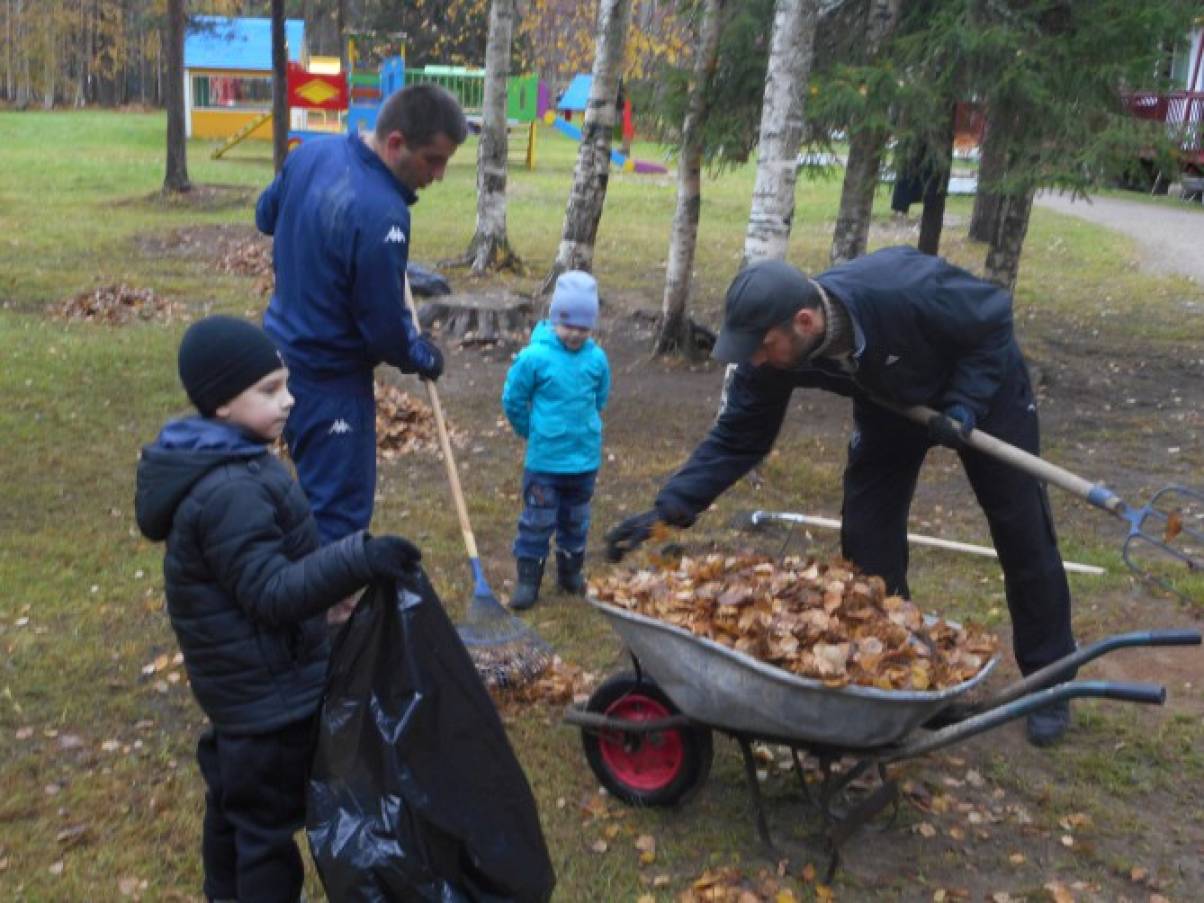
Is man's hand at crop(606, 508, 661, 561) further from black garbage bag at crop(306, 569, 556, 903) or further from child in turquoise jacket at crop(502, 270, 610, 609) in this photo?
child in turquoise jacket at crop(502, 270, 610, 609)

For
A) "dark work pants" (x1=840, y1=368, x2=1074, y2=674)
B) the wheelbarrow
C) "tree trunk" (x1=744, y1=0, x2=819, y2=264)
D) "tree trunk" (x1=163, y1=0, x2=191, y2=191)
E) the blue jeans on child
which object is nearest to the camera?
the wheelbarrow

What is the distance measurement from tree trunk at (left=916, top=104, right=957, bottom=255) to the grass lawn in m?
1.49

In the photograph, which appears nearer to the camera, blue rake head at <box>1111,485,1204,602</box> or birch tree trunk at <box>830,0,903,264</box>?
blue rake head at <box>1111,485,1204,602</box>

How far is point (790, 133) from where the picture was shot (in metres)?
7.34

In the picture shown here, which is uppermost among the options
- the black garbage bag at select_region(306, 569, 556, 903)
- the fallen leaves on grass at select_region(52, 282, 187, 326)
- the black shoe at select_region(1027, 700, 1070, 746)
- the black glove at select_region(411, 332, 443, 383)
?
the black glove at select_region(411, 332, 443, 383)

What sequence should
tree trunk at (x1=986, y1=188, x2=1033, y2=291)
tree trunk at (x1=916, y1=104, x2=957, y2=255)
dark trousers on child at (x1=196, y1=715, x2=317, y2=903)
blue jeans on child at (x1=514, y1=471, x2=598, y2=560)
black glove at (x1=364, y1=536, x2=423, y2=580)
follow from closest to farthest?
black glove at (x1=364, y1=536, x2=423, y2=580) → dark trousers on child at (x1=196, y1=715, x2=317, y2=903) → blue jeans on child at (x1=514, y1=471, x2=598, y2=560) → tree trunk at (x1=916, y1=104, x2=957, y2=255) → tree trunk at (x1=986, y1=188, x2=1033, y2=291)

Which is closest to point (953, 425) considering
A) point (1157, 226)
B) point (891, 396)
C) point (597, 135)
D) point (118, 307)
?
point (891, 396)

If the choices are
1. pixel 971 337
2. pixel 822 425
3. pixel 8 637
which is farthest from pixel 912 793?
pixel 822 425

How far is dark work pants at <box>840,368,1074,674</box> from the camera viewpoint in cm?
437

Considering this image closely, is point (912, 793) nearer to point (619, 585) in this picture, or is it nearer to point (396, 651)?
point (619, 585)

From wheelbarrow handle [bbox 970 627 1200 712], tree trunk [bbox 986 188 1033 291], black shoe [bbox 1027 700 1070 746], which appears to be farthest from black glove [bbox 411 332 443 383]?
tree trunk [bbox 986 188 1033 291]

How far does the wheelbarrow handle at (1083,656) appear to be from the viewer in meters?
3.17

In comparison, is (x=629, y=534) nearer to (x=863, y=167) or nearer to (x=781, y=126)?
(x=781, y=126)

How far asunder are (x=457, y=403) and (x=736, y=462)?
5.08 metres
